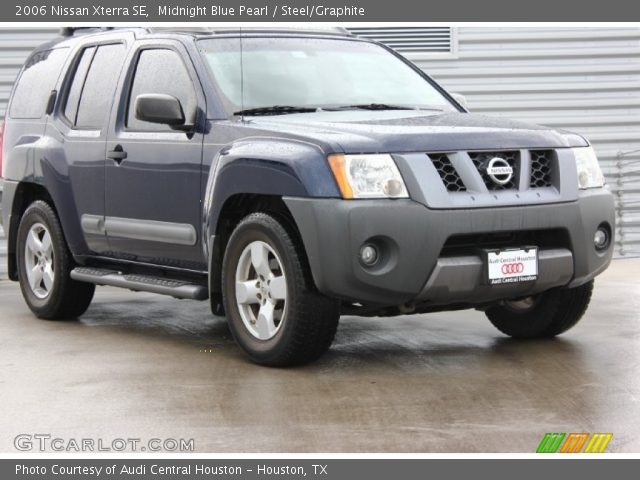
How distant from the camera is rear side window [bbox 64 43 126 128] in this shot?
27.8 ft

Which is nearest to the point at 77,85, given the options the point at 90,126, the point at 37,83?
the point at 90,126

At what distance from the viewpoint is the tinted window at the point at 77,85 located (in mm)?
8827

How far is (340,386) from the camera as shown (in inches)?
252

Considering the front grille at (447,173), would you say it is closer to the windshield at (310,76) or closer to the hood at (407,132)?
the hood at (407,132)

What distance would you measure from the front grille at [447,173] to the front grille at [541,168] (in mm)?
464

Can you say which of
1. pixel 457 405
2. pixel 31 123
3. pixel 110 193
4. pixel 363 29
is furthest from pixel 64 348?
pixel 363 29

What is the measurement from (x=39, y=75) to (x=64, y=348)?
2.45 metres

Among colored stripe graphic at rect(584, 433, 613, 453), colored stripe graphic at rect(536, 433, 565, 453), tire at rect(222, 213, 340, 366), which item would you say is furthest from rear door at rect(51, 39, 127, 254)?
colored stripe graphic at rect(584, 433, 613, 453)

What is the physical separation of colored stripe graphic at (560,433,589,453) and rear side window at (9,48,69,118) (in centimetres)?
506

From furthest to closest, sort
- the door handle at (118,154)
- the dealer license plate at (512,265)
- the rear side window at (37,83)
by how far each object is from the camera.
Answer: the rear side window at (37,83), the door handle at (118,154), the dealer license plate at (512,265)

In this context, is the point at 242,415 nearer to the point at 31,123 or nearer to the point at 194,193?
the point at 194,193

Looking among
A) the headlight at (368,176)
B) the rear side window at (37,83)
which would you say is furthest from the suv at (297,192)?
the rear side window at (37,83)

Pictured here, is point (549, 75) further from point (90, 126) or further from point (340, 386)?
point (340, 386)

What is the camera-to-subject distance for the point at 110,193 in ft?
26.9
